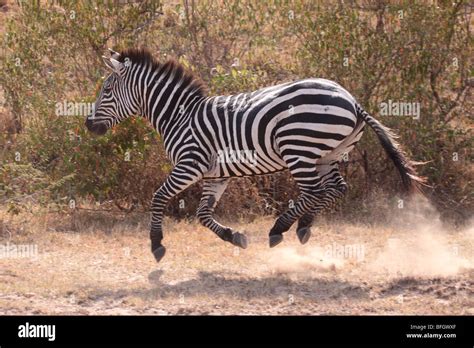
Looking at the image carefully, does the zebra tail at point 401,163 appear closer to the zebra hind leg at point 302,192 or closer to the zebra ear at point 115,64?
the zebra hind leg at point 302,192

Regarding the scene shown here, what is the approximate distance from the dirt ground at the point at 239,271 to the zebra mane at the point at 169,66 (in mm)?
1836

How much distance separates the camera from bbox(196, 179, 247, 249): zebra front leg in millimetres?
9414

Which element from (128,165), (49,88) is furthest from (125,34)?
(128,165)

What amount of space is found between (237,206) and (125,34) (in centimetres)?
318

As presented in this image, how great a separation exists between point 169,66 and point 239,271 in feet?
8.17

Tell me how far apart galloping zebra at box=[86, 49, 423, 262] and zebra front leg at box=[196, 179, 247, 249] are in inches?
0.4

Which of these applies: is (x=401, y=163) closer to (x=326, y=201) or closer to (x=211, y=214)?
(x=326, y=201)

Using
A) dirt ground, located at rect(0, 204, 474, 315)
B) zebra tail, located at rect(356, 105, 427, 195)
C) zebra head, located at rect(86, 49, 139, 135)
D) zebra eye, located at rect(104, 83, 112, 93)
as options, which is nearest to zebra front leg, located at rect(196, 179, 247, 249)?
dirt ground, located at rect(0, 204, 474, 315)

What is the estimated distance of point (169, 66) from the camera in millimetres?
9984
